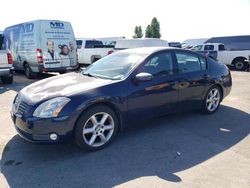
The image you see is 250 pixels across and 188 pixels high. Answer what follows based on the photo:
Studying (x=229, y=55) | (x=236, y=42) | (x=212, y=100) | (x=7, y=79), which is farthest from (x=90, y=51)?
(x=212, y=100)

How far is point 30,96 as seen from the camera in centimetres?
387

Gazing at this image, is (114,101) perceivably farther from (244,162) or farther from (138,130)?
(244,162)

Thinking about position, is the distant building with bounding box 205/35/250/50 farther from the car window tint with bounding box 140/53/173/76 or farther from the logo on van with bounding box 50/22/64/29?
the car window tint with bounding box 140/53/173/76

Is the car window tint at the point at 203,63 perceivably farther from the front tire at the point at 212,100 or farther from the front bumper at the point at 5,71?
the front bumper at the point at 5,71

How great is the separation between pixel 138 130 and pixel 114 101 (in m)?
1.05

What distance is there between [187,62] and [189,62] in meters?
0.07

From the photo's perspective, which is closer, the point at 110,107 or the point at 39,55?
the point at 110,107

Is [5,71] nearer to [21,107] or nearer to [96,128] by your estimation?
[21,107]

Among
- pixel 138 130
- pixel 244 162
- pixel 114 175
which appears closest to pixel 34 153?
pixel 114 175

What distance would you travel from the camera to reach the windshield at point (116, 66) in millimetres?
4357

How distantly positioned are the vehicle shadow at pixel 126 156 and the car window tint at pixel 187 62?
3.64 feet

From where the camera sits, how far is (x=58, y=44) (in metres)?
10.8

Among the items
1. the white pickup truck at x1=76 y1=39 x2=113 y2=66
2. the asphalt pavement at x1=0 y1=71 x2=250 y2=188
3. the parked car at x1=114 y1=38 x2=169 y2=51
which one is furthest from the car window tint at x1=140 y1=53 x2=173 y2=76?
the white pickup truck at x1=76 y1=39 x2=113 y2=66

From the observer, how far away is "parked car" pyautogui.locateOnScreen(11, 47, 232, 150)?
3.58 m
